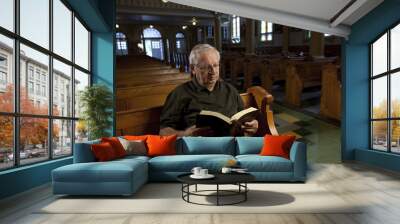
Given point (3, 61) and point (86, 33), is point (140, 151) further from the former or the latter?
point (86, 33)

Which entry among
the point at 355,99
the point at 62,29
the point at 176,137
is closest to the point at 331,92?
the point at 355,99

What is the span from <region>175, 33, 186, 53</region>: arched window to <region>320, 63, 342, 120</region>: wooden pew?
7.70m

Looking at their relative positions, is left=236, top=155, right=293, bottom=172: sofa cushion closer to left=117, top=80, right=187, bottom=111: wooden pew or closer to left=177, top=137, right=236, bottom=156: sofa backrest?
left=177, top=137, right=236, bottom=156: sofa backrest

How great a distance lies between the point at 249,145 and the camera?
6.76m

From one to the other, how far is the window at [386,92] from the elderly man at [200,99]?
8.06 feet

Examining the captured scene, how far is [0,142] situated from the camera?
491 centimetres

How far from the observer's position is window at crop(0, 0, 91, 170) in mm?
5109

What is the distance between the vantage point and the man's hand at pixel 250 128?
817cm

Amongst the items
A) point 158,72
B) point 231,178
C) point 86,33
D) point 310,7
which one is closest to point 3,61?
point 231,178

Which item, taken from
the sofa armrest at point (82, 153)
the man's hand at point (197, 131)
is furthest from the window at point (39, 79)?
the man's hand at point (197, 131)

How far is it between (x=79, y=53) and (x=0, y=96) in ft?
11.0

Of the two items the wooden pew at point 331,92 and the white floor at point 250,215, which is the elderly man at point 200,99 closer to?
the white floor at point 250,215

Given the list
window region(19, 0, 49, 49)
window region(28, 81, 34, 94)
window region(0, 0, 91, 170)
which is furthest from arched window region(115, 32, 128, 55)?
window region(28, 81, 34, 94)

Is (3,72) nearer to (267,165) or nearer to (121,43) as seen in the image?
(267,165)
